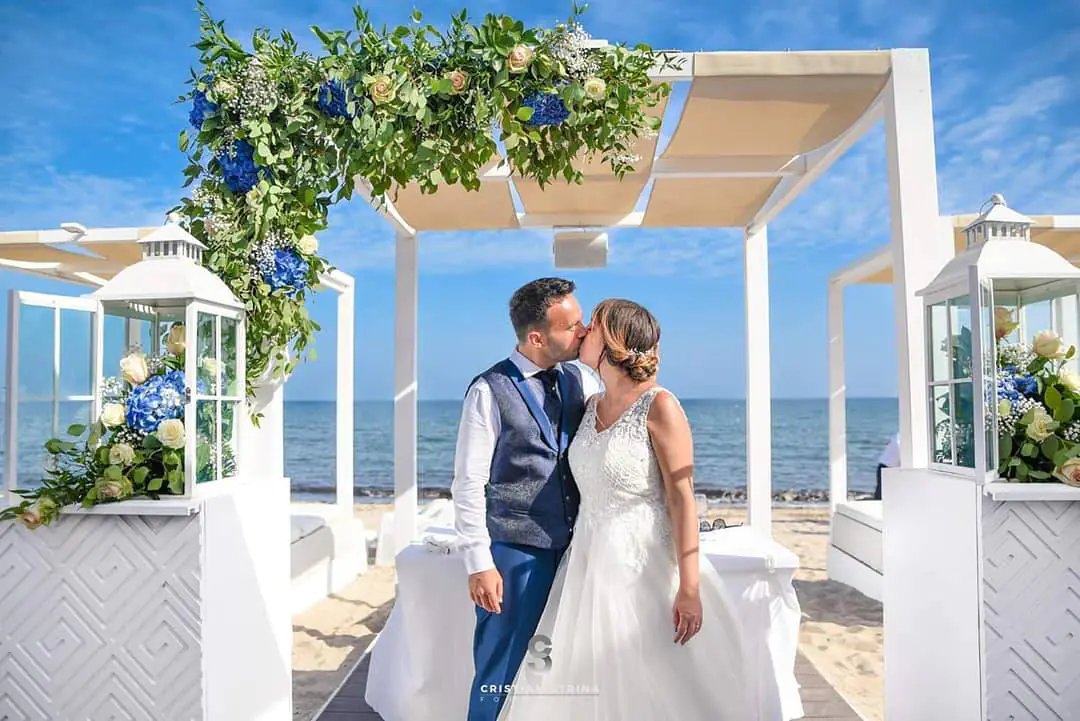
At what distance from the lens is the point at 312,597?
598 cm

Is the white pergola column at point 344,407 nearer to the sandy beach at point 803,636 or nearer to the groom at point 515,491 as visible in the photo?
the sandy beach at point 803,636

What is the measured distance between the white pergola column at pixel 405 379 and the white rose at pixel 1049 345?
15.7ft

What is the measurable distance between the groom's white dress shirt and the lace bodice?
14.6 inches

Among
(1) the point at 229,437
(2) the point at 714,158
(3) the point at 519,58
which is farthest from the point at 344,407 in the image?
(3) the point at 519,58

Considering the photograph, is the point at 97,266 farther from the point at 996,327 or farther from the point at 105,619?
the point at 996,327

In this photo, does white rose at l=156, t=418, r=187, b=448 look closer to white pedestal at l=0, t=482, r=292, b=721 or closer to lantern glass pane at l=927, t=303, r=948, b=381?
white pedestal at l=0, t=482, r=292, b=721

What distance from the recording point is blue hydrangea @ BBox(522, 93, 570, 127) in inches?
115

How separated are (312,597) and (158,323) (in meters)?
3.74

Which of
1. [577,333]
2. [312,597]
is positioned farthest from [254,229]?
[312,597]

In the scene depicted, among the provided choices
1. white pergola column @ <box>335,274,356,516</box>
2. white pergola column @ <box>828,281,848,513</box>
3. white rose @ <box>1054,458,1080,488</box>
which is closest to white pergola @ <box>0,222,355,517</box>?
white pergola column @ <box>335,274,356,516</box>

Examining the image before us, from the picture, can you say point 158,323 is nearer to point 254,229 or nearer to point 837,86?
point 254,229

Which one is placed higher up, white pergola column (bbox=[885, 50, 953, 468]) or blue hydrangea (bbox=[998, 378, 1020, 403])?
white pergola column (bbox=[885, 50, 953, 468])

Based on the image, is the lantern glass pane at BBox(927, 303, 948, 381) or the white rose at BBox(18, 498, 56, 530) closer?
the white rose at BBox(18, 498, 56, 530)

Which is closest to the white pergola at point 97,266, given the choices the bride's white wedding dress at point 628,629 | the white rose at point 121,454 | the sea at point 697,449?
the white rose at point 121,454
